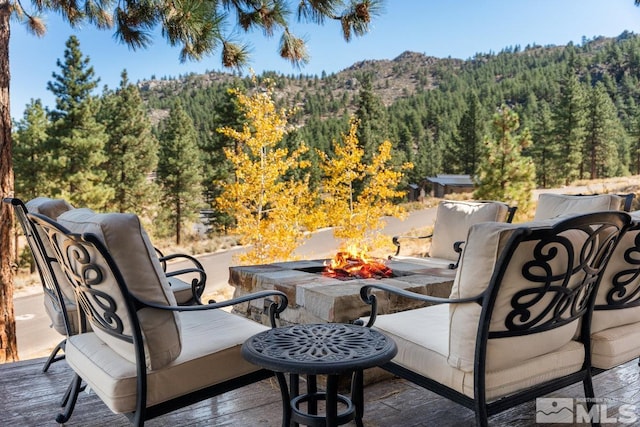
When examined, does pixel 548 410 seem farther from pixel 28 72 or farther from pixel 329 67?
pixel 329 67

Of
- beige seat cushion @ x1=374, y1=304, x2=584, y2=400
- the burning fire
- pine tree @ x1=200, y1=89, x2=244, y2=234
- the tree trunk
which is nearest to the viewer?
beige seat cushion @ x1=374, y1=304, x2=584, y2=400

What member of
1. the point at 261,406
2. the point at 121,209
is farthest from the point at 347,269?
the point at 121,209

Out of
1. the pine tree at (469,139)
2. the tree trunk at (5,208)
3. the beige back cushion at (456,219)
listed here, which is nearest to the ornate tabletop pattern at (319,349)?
the beige back cushion at (456,219)

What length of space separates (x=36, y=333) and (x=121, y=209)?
31.6ft

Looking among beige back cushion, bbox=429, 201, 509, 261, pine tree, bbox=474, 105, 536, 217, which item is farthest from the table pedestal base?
pine tree, bbox=474, 105, 536, 217

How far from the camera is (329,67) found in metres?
76.0

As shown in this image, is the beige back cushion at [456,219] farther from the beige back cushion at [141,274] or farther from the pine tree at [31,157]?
the pine tree at [31,157]

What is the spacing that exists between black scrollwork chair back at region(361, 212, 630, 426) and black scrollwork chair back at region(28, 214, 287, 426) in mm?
732

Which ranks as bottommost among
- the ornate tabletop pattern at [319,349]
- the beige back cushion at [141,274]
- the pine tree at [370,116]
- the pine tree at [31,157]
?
the ornate tabletop pattern at [319,349]

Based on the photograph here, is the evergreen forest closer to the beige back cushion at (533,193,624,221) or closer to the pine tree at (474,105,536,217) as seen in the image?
the pine tree at (474,105,536,217)

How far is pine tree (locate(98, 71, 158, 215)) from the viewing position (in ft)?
63.7

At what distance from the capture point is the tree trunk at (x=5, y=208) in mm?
4207

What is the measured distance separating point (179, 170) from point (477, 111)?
18.0m

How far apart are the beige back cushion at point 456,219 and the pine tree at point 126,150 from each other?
1744 cm
